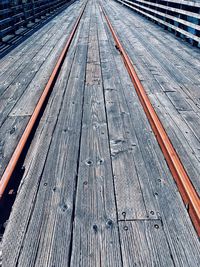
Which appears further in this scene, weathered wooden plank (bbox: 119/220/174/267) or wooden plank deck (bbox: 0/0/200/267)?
wooden plank deck (bbox: 0/0/200/267)

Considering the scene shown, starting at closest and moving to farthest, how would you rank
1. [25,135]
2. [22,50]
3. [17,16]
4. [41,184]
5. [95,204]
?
[95,204], [41,184], [25,135], [22,50], [17,16]

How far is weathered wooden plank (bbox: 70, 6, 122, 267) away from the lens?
1979 mm

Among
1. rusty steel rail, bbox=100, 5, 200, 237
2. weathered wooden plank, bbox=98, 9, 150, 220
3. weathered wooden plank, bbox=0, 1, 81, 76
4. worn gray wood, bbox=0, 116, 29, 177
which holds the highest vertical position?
rusty steel rail, bbox=100, 5, 200, 237

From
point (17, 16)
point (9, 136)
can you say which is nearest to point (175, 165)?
point (9, 136)

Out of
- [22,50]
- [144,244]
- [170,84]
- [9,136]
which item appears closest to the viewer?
[144,244]

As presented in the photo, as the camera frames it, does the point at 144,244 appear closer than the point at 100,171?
Yes

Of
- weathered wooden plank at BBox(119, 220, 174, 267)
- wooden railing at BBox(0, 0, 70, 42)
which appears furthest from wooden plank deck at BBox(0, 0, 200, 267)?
wooden railing at BBox(0, 0, 70, 42)

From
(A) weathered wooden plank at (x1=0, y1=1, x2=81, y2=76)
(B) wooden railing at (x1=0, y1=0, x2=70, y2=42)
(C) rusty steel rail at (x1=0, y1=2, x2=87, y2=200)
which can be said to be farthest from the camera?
(B) wooden railing at (x1=0, y1=0, x2=70, y2=42)

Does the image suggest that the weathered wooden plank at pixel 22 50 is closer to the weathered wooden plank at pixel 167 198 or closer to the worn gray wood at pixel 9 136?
the worn gray wood at pixel 9 136

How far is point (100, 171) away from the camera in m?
2.85

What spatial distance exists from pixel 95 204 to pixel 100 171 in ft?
1.61

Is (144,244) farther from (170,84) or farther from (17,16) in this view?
(17,16)

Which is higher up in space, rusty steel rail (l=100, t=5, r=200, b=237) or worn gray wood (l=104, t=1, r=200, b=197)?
rusty steel rail (l=100, t=5, r=200, b=237)

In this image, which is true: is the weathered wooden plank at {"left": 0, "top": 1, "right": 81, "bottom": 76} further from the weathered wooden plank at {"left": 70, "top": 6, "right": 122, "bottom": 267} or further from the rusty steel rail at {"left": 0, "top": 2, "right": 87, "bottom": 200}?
the weathered wooden plank at {"left": 70, "top": 6, "right": 122, "bottom": 267}
